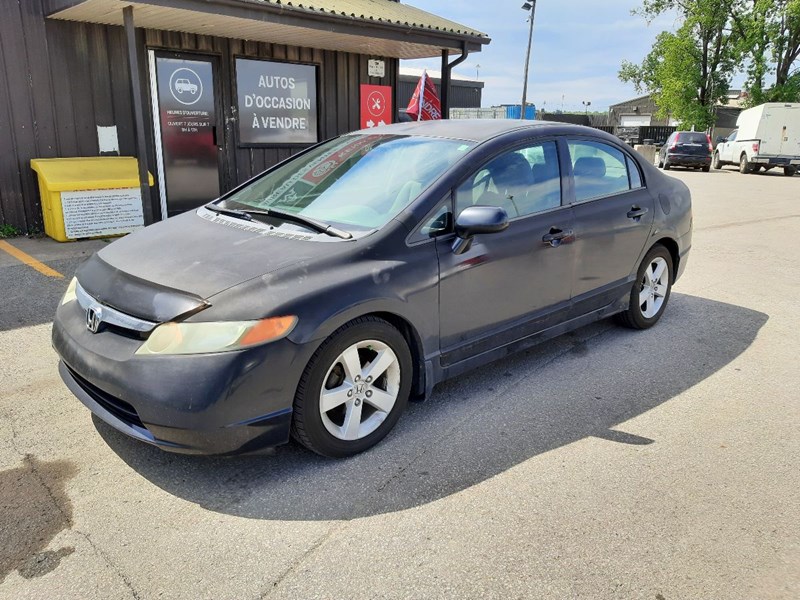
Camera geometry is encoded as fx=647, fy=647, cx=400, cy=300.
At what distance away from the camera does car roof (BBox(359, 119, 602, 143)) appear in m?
3.92

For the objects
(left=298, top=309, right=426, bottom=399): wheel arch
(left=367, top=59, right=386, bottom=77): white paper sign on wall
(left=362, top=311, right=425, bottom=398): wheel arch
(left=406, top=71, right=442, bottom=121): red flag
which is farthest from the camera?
(left=406, top=71, right=442, bottom=121): red flag

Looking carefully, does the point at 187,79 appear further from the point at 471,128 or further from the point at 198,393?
the point at 198,393

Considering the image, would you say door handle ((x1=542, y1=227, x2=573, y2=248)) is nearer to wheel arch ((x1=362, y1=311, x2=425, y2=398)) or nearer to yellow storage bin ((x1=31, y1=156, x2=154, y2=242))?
wheel arch ((x1=362, y1=311, x2=425, y2=398))

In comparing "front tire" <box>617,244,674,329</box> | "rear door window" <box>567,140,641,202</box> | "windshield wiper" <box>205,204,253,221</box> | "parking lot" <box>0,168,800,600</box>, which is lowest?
"parking lot" <box>0,168,800,600</box>

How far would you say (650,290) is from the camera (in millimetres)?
5113

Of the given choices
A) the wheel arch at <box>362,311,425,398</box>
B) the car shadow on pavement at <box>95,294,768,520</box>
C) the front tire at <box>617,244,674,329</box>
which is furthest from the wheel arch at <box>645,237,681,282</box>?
the wheel arch at <box>362,311,425,398</box>

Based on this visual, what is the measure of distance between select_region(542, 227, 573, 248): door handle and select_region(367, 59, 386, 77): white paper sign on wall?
7918mm

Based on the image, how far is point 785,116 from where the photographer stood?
22.5 m

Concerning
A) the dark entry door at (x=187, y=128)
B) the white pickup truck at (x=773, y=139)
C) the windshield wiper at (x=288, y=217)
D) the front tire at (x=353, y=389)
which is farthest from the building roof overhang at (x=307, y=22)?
the white pickup truck at (x=773, y=139)

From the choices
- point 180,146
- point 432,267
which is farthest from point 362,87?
point 432,267

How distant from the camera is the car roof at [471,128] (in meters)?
3.92

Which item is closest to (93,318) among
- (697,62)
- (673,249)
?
(673,249)

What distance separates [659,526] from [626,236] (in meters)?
2.43

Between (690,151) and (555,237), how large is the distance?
958 inches
